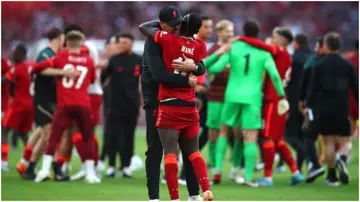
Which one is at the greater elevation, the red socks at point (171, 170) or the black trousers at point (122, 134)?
the red socks at point (171, 170)

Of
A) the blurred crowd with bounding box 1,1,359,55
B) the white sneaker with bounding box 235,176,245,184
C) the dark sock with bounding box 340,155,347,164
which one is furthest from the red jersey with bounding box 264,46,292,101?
the blurred crowd with bounding box 1,1,359,55

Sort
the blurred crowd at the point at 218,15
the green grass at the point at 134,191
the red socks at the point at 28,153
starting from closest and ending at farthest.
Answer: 1. the green grass at the point at 134,191
2. the red socks at the point at 28,153
3. the blurred crowd at the point at 218,15

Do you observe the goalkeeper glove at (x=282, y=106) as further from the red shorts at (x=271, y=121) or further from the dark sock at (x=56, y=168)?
the dark sock at (x=56, y=168)

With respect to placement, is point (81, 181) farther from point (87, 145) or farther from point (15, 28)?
point (15, 28)

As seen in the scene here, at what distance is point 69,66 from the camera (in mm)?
13453

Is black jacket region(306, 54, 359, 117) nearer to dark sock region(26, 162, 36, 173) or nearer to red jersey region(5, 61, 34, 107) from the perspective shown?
dark sock region(26, 162, 36, 173)

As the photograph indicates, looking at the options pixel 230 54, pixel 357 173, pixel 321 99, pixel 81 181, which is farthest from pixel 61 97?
pixel 357 173

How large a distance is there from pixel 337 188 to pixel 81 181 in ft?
11.5

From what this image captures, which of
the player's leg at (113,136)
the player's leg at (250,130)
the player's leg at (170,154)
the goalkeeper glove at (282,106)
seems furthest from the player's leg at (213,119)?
the player's leg at (170,154)

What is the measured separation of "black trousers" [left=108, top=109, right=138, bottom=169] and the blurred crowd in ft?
76.7

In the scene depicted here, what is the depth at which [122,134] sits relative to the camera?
49.8 ft

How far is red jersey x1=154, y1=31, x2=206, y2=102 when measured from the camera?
9.85 meters

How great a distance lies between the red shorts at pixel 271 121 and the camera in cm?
1391

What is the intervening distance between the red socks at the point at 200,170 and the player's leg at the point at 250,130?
3485mm
